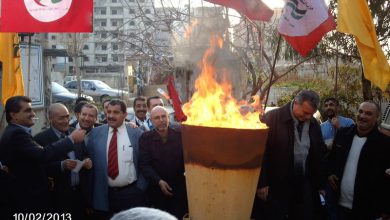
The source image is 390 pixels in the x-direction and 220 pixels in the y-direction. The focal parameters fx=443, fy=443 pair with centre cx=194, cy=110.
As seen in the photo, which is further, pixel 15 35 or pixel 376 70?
pixel 15 35

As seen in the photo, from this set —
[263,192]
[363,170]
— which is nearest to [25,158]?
[263,192]

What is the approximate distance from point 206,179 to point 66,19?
9.80 feet

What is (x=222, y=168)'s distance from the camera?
3.91 meters

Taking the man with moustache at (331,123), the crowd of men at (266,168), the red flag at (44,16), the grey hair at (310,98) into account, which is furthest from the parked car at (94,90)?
the grey hair at (310,98)

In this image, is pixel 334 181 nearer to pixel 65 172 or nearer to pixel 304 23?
pixel 304 23

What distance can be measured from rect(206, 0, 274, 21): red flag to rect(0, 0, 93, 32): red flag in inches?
68.2

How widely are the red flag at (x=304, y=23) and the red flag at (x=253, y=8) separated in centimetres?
22

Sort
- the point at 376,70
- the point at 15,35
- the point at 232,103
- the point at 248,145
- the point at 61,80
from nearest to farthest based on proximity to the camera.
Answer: the point at 248,145 → the point at 232,103 → the point at 376,70 → the point at 15,35 → the point at 61,80

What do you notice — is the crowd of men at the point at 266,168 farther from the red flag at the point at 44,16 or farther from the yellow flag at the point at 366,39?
the red flag at the point at 44,16

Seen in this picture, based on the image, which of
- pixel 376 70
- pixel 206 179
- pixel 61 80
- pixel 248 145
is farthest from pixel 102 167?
pixel 61 80

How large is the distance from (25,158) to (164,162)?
1.52 meters

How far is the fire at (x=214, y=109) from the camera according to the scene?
4.20 meters

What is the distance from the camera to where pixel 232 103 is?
4.43 meters

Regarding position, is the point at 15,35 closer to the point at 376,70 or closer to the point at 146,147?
the point at 146,147
